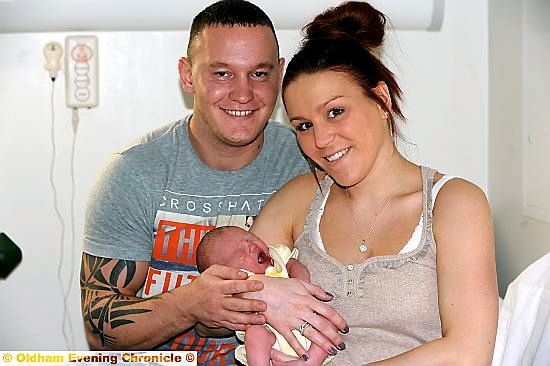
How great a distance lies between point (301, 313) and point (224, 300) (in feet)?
0.54

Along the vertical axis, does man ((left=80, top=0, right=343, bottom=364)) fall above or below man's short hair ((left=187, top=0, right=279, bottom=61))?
below

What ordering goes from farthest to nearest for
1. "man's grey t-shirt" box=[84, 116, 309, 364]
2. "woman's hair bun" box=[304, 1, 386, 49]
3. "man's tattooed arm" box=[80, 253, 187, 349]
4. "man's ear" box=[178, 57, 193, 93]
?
"man's ear" box=[178, 57, 193, 93] < "man's grey t-shirt" box=[84, 116, 309, 364] < "man's tattooed arm" box=[80, 253, 187, 349] < "woman's hair bun" box=[304, 1, 386, 49]

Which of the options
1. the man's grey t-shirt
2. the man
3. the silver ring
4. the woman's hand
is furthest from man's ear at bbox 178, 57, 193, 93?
the silver ring

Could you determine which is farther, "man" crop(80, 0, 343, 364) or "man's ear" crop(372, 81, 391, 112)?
"man" crop(80, 0, 343, 364)

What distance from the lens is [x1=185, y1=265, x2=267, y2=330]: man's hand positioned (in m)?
1.61

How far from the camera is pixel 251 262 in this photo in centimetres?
170

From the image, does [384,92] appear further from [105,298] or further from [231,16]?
[105,298]

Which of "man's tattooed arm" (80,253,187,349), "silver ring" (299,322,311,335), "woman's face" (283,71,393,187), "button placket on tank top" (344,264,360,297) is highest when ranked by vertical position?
"woman's face" (283,71,393,187)

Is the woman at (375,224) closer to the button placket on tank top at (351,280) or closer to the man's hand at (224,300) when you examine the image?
the button placket on tank top at (351,280)

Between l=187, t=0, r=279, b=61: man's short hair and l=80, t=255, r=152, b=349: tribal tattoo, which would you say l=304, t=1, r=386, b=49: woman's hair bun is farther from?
l=80, t=255, r=152, b=349: tribal tattoo

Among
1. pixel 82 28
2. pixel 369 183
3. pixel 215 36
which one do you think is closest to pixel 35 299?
pixel 82 28

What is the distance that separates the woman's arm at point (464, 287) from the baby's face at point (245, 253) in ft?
1.04

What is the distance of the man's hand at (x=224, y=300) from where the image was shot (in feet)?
5.28

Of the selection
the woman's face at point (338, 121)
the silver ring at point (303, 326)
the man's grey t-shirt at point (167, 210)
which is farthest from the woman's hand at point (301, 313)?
the man's grey t-shirt at point (167, 210)
